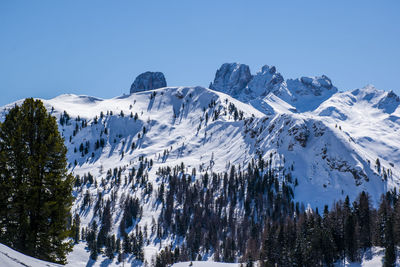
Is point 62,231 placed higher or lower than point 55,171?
lower

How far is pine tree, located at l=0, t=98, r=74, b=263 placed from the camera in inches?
991

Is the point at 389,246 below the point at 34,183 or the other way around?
below

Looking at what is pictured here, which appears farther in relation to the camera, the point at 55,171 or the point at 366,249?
the point at 366,249

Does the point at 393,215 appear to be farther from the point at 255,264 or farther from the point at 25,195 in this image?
the point at 25,195

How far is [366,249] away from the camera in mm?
102500

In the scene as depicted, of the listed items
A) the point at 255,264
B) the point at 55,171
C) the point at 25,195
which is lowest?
the point at 255,264

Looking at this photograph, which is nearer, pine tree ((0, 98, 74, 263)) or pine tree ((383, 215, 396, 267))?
pine tree ((0, 98, 74, 263))

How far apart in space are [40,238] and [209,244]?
17432cm

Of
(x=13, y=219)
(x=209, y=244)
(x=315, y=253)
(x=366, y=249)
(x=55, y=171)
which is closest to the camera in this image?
(x=13, y=219)

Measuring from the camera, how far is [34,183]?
2594cm

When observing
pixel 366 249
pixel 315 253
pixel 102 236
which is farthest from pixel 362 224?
pixel 102 236

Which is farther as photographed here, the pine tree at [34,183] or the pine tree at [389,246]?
the pine tree at [389,246]

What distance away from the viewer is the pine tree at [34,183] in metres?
25.2

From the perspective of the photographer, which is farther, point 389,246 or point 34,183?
point 389,246
